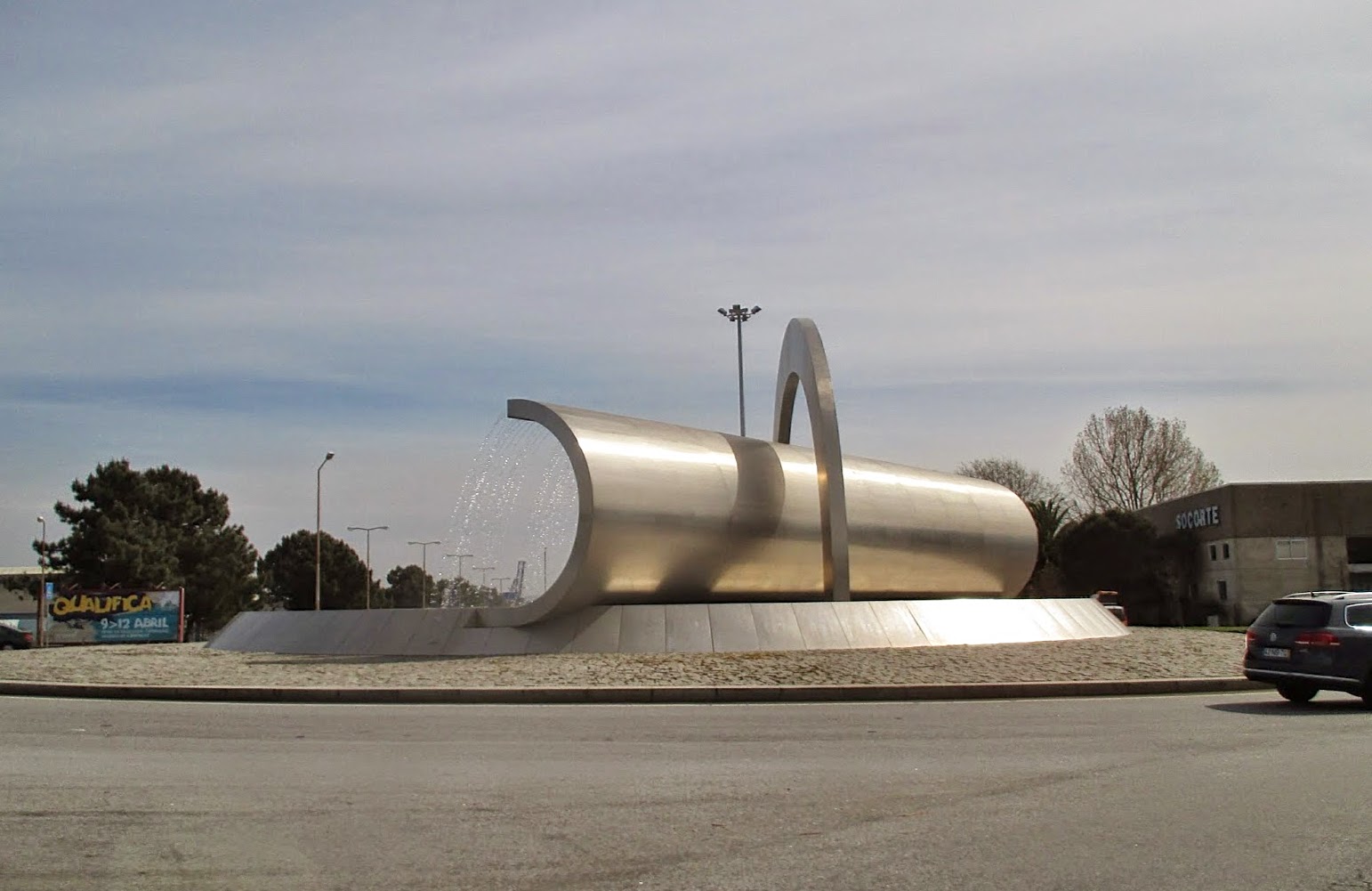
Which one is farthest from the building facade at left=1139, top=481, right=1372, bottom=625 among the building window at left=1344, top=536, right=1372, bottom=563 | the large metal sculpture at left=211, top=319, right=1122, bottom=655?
the large metal sculpture at left=211, top=319, right=1122, bottom=655

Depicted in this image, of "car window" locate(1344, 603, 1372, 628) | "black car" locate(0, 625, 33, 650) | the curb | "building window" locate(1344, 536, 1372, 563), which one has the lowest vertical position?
"black car" locate(0, 625, 33, 650)

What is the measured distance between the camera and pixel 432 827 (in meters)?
7.25

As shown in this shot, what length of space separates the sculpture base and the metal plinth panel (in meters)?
0.58

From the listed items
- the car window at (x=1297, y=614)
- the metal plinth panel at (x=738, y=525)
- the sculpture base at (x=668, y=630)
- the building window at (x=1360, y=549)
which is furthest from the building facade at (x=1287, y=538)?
the car window at (x=1297, y=614)

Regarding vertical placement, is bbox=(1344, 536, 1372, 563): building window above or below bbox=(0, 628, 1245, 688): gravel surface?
above

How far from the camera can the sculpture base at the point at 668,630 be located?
21.6 metres

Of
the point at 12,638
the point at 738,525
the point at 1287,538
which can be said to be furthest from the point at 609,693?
the point at 1287,538

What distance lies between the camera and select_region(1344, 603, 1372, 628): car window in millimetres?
15148

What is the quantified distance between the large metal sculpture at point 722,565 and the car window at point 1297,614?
25.3 feet

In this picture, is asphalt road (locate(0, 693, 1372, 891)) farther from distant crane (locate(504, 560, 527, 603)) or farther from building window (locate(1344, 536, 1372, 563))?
building window (locate(1344, 536, 1372, 563))

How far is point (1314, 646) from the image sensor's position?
590 inches

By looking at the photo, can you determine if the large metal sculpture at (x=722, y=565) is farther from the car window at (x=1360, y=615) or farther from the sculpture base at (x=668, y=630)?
the car window at (x=1360, y=615)

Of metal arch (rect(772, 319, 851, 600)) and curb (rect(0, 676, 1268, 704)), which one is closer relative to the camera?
curb (rect(0, 676, 1268, 704))

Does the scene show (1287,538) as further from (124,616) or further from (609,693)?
(609,693)
